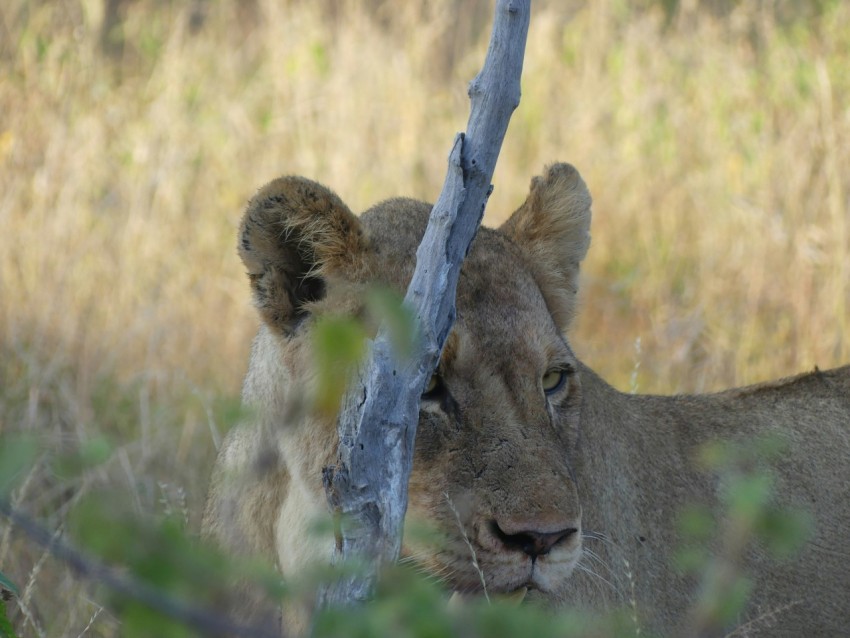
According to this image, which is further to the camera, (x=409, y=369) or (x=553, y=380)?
(x=553, y=380)

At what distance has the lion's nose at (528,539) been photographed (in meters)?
2.50

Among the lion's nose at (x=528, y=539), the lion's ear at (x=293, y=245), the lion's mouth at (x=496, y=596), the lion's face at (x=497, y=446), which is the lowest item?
the lion's mouth at (x=496, y=596)

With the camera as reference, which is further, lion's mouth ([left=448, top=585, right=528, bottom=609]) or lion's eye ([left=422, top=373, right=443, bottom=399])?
lion's eye ([left=422, top=373, right=443, bottom=399])

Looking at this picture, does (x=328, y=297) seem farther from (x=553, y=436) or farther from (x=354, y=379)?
(x=354, y=379)

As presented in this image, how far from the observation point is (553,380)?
3.15 metres

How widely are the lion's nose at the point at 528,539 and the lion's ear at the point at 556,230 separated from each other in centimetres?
110

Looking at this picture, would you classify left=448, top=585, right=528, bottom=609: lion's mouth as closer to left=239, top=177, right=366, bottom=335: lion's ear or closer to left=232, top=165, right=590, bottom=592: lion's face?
left=232, top=165, right=590, bottom=592: lion's face

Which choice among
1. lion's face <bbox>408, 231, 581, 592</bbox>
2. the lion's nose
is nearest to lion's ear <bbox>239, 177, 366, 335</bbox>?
lion's face <bbox>408, 231, 581, 592</bbox>

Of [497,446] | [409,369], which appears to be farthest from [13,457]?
[497,446]

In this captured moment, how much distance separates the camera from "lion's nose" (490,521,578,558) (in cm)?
250

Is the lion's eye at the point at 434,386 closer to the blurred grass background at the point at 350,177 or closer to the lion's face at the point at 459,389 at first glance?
the lion's face at the point at 459,389

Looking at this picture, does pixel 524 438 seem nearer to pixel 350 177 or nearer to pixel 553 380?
pixel 553 380

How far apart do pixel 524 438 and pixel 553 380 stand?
0.43m

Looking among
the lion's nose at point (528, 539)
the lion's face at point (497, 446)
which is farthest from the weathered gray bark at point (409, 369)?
the lion's nose at point (528, 539)
